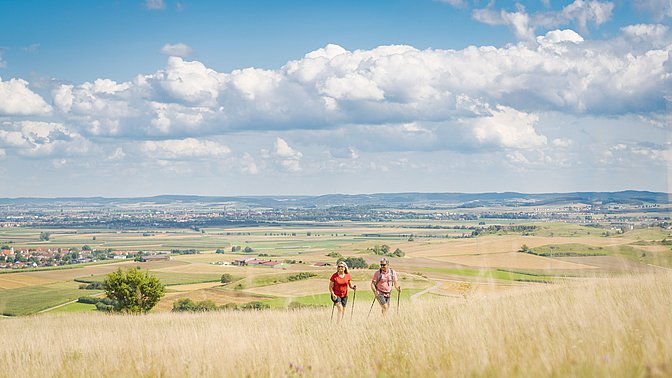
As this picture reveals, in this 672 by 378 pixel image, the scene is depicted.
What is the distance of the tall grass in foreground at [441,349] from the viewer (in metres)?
6.76

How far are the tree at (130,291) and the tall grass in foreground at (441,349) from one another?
3140cm

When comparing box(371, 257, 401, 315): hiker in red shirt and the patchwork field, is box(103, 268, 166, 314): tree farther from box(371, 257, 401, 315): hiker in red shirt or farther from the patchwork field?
box(371, 257, 401, 315): hiker in red shirt

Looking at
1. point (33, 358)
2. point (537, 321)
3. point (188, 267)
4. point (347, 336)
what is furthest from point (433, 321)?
point (188, 267)

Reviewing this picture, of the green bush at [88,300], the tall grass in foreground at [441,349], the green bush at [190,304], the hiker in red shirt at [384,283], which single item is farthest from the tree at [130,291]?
the tall grass in foreground at [441,349]

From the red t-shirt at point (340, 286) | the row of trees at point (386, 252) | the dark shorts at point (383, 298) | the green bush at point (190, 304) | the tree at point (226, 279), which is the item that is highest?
the red t-shirt at point (340, 286)

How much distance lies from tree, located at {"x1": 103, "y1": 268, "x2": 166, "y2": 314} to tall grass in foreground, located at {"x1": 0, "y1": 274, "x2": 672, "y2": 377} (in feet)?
103

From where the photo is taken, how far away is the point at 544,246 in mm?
71500

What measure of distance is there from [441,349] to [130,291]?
125 ft

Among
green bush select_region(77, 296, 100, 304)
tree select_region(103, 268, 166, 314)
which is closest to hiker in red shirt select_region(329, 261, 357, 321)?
tree select_region(103, 268, 166, 314)

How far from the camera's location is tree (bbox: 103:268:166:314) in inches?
1699

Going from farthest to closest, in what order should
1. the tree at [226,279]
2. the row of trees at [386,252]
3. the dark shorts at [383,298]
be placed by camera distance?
the row of trees at [386,252], the tree at [226,279], the dark shorts at [383,298]

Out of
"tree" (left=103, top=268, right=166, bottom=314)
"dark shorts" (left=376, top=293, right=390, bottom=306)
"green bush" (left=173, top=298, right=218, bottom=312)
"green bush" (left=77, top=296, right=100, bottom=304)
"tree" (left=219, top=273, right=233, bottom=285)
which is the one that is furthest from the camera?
"tree" (left=219, top=273, right=233, bottom=285)

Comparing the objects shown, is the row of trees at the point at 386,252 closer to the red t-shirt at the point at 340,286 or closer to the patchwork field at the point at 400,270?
the patchwork field at the point at 400,270

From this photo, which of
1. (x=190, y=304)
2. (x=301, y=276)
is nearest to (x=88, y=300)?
(x=190, y=304)
